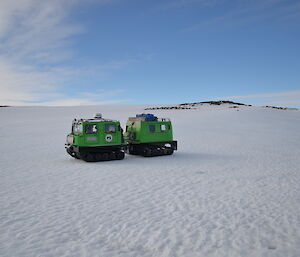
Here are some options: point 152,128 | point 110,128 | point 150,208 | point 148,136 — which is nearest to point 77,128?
point 110,128

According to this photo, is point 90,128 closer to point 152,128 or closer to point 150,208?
point 152,128

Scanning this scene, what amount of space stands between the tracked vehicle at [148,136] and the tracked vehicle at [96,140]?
168 centimetres

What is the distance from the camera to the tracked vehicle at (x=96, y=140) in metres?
14.7

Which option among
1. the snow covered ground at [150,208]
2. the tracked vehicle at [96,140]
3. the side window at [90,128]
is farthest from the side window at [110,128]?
the snow covered ground at [150,208]

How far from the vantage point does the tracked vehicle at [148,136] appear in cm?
1694

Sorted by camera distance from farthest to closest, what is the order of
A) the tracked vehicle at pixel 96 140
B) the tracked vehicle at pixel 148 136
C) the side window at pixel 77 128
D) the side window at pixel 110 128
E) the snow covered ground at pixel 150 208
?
1. the tracked vehicle at pixel 148 136
2. the side window at pixel 110 128
3. the side window at pixel 77 128
4. the tracked vehicle at pixel 96 140
5. the snow covered ground at pixel 150 208

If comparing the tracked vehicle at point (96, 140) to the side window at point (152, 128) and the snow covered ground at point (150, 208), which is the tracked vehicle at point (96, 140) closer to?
the snow covered ground at point (150, 208)

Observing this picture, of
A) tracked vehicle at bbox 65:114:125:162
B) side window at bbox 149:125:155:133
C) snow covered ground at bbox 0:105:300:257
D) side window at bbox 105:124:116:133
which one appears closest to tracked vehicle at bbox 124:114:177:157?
side window at bbox 149:125:155:133

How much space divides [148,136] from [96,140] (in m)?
3.46

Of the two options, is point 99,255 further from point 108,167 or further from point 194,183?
point 108,167

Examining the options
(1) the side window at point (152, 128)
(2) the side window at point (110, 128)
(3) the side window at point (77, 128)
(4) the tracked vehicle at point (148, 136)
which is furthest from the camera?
(1) the side window at point (152, 128)

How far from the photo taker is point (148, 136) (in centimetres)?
1703

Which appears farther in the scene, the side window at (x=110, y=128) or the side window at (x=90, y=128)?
the side window at (x=110, y=128)

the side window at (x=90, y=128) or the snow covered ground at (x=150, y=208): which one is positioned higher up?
the side window at (x=90, y=128)
